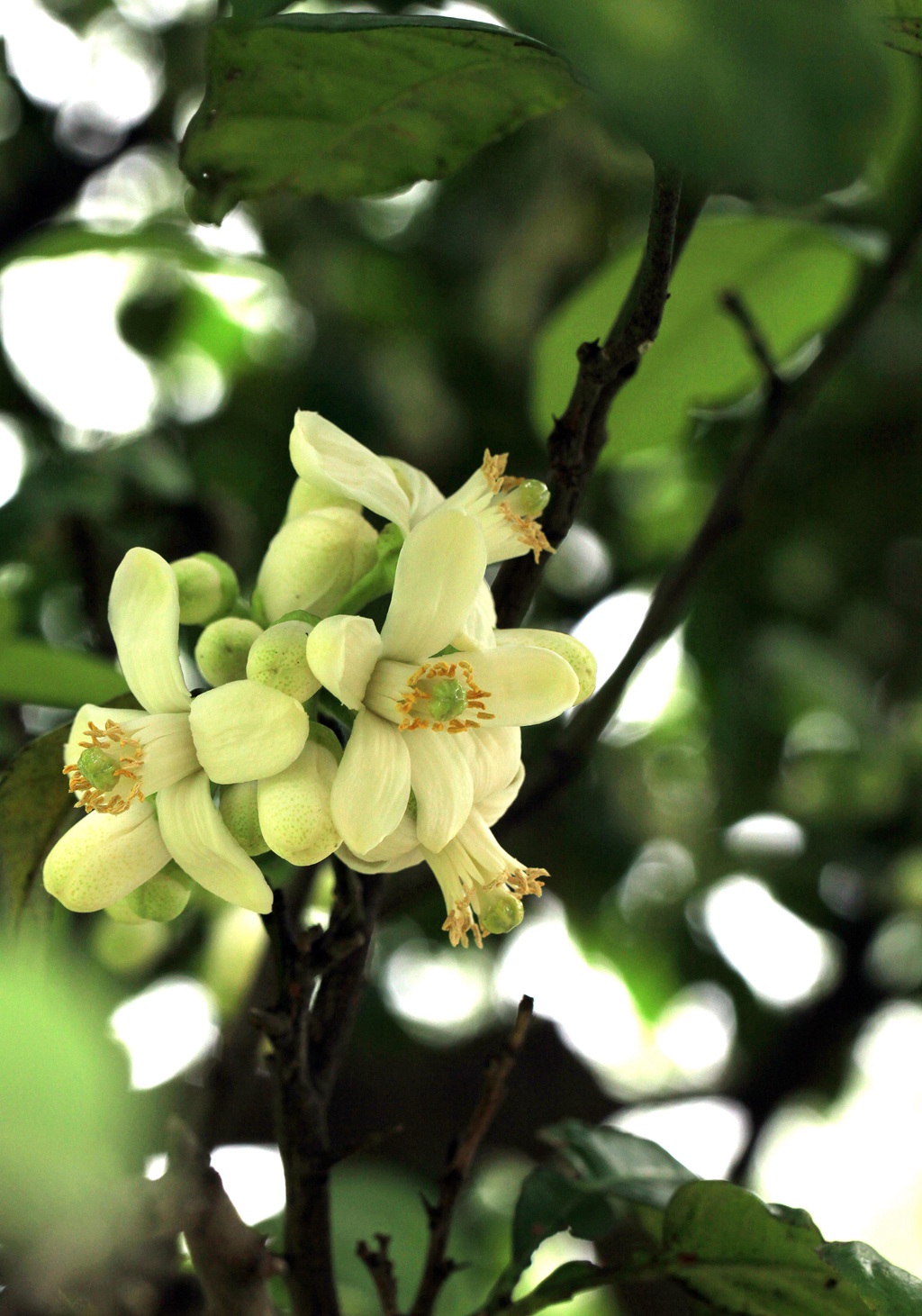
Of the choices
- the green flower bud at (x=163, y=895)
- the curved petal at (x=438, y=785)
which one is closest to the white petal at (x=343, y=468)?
the curved petal at (x=438, y=785)

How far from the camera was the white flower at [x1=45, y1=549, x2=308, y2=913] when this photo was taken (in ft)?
1.95

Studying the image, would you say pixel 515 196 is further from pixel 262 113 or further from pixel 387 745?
pixel 387 745

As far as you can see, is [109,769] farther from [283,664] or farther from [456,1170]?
[456,1170]

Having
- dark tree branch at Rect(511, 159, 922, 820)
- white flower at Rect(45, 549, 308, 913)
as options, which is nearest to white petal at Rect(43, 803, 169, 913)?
white flower at Rect(45, 549, 308, 913)

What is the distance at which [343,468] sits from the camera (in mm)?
653

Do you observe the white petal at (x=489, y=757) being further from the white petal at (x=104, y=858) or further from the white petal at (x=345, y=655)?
the white petal at (x=104, y=858)

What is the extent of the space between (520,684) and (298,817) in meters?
0.13

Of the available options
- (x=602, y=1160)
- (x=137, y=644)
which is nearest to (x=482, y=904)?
(x=137, y=644)

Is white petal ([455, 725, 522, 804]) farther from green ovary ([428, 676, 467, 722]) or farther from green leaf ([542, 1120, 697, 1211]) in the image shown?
green leaf ([542, 1120, 697, 1211])

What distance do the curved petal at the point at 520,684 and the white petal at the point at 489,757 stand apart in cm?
2

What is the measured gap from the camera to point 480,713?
622mm

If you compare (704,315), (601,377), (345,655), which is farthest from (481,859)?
(704,315)

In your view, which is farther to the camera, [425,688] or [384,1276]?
[384,1276]

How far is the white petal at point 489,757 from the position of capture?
644 millimetres
